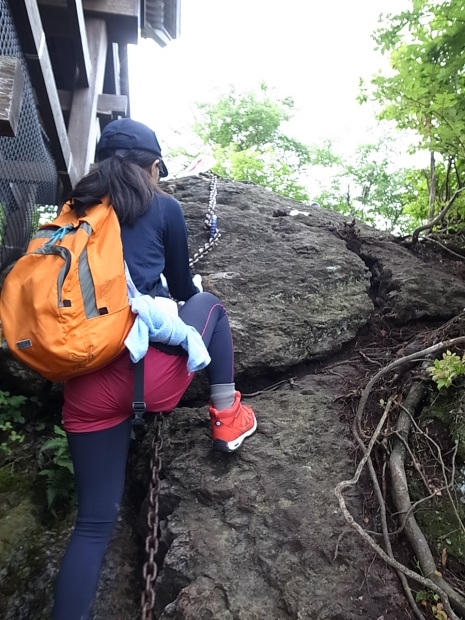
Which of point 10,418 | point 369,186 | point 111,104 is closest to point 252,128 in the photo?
point 369,186

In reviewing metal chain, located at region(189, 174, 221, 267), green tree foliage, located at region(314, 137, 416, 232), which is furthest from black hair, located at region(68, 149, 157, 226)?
green tree foliage, located at region(314, 137, 416, 232)

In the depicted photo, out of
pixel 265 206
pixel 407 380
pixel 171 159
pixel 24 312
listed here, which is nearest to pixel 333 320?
pixel 407 380

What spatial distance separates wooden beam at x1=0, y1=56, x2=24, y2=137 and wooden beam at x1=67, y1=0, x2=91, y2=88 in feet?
9.84

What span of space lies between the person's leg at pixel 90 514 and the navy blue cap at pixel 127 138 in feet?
4.58

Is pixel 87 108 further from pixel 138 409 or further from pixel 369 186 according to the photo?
pixel 369 186

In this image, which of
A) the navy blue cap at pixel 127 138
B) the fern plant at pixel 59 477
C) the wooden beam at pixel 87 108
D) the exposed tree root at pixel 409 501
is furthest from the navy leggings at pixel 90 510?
the wooden beam at pixel 87 108

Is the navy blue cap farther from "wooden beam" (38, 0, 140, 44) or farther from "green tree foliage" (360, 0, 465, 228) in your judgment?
"wooden beam" (38, 0, 140, 44)

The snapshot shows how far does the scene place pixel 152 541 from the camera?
2.31m

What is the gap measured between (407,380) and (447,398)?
0.30 metres

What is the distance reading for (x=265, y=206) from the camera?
19.0 feet

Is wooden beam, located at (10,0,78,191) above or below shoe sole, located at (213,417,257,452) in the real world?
→ above

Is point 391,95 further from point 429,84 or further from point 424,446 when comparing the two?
point 424,446

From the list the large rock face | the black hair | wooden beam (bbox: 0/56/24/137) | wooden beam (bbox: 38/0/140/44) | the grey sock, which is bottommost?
the large rock face

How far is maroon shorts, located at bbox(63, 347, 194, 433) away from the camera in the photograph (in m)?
2.20
